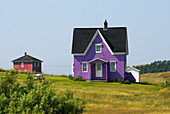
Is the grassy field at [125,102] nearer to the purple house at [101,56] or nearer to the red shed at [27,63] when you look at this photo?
the purple house at [101,56]

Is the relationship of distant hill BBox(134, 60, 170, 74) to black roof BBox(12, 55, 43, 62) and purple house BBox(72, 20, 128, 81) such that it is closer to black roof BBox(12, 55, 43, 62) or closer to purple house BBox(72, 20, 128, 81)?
black roof BBox(12, 55, 43, 62)

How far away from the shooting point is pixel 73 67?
2356 inches

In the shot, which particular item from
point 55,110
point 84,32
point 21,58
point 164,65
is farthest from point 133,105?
point 164,65

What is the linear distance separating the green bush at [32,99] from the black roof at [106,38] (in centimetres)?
3829

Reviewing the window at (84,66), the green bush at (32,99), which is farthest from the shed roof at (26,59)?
the green bush at (32,99)

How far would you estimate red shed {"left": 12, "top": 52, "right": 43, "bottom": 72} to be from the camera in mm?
76500

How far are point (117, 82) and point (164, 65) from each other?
75.9 m

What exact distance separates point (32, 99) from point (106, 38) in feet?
139

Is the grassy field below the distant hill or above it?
below

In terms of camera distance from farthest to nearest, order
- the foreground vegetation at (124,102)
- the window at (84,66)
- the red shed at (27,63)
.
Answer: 1. the red shed at (27,63)
2. the window at (84,66)
3. the foreground vegetation at (124,102)

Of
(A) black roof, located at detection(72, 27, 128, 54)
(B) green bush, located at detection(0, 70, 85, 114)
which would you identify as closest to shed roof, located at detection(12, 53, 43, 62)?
(A) black roof, located at detection(72, 27, 128, 54)

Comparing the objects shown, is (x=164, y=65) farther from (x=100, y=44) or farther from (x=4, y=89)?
(x=4, y=89)

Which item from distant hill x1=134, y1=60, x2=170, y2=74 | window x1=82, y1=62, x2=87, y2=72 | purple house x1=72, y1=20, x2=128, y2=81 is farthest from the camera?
distant hill x1=134, y1=60, x2=170, y2=74

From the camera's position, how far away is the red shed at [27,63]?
76500 millimetres
